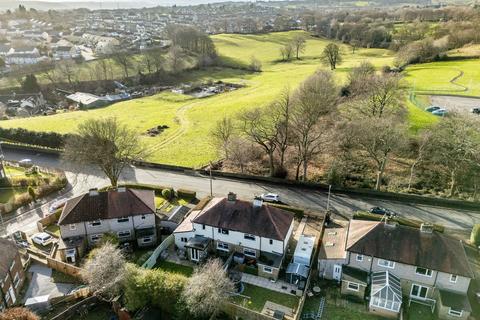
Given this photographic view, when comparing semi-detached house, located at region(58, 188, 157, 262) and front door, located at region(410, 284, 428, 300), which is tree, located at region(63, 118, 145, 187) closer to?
semi-detached house, located at region(58, 188, 157, 262)

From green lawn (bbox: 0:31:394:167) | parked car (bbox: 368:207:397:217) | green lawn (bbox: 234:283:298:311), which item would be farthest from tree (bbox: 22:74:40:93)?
parked car (bbox: 368:207:397:217)

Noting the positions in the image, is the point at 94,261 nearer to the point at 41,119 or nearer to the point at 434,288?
the point at 434,288

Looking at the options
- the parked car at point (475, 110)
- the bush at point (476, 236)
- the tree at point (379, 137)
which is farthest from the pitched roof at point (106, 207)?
the parked car at point (475, 110)

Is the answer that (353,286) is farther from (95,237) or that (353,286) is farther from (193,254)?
(95,237)

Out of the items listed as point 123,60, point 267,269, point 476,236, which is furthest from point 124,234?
point 123,60

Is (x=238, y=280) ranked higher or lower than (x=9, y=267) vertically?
lower

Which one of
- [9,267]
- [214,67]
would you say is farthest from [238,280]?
[214,67]
